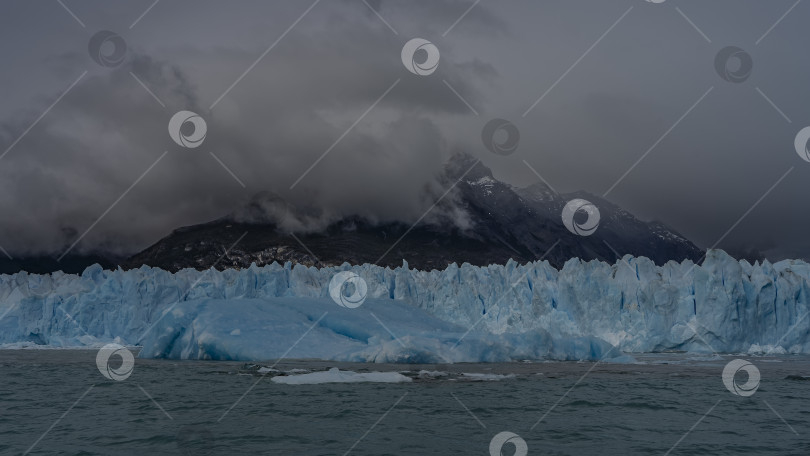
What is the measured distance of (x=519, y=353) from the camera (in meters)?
31.5

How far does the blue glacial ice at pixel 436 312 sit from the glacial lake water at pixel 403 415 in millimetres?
6818

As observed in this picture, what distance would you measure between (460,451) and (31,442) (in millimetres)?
7360

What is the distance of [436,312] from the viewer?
49625 mm

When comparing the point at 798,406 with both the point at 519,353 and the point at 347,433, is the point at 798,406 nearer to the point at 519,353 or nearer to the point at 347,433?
the point at 347,433
